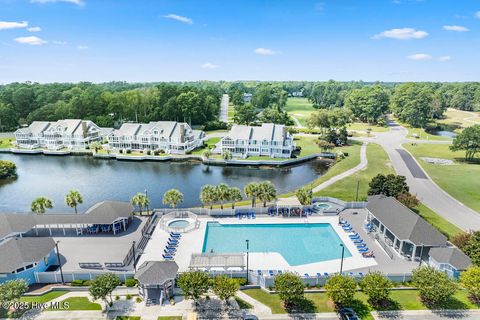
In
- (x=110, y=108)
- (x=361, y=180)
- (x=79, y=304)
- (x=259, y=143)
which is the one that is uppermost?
(x=110, y=108)

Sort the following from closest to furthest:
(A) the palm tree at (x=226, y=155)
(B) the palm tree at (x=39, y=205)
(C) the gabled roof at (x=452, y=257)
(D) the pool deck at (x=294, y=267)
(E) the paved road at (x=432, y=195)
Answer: (C) the gabled roof at (x=452, y=257), (D) the pool deck at (x=294, y=267), (B) the palm tree at (x=39, y=205), (E) the paved road at (x=432, y=195), (A) the palm tree at (x=226, y=155)

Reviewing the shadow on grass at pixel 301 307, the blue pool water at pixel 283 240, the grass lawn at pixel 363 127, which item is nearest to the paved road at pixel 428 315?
the shadow on grass at pixel 301 307

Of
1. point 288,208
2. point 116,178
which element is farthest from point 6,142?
point 288,208

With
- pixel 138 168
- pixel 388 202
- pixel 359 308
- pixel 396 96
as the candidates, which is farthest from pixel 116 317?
pixel 396 96

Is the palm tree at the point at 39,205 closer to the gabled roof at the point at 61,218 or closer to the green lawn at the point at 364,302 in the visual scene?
the gabled roof at the point at 61,218

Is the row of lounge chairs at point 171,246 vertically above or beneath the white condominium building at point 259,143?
beneath

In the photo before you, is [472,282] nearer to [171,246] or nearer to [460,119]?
[171,246]

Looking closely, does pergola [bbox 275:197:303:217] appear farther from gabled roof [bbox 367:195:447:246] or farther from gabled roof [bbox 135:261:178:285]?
gabled roof [bbox 135:261:178:285]
